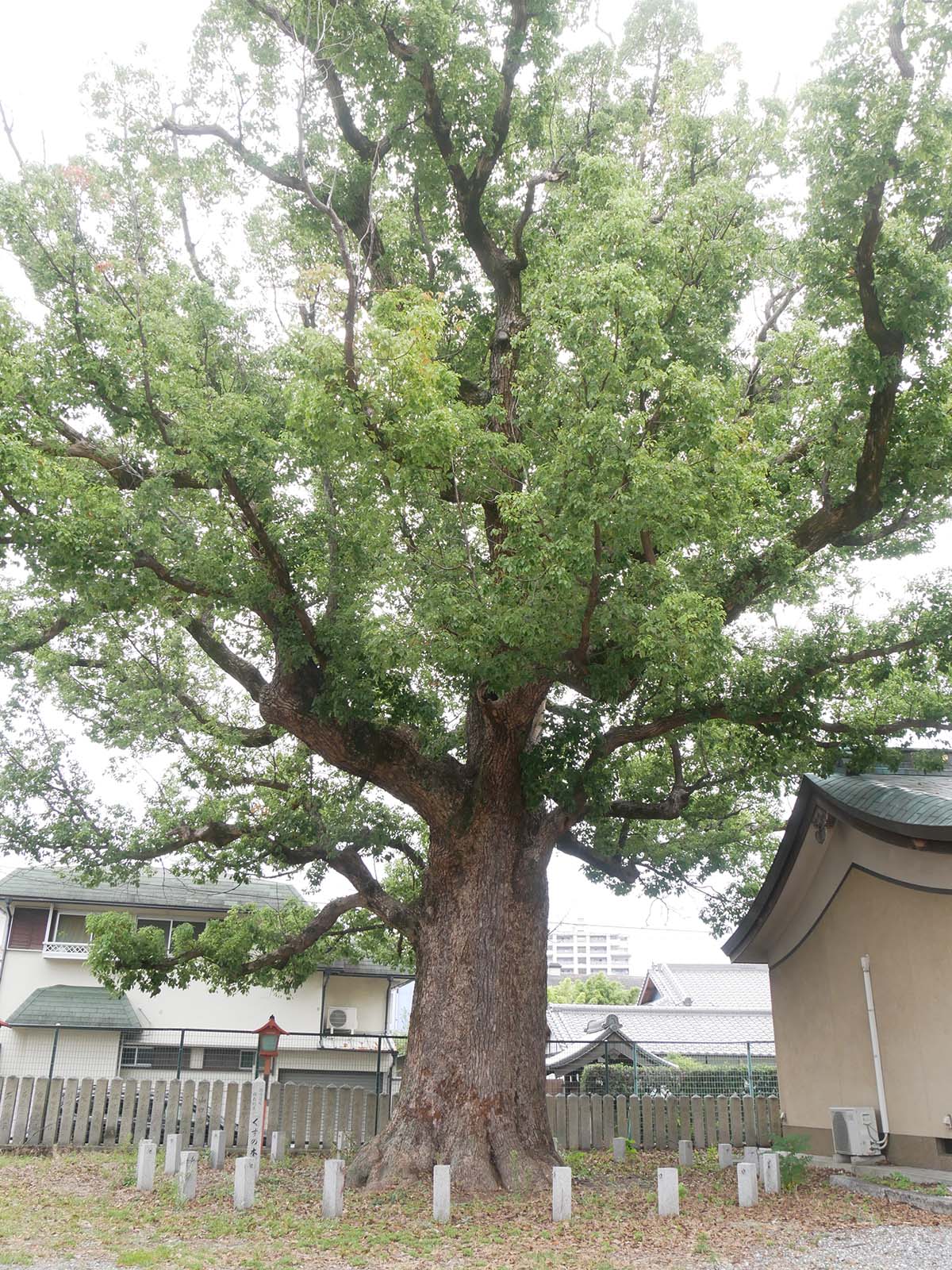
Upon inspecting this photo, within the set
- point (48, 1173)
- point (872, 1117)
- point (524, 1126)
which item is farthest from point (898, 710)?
point (48, 1173)

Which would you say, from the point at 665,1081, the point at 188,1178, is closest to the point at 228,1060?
the point at 665,1081

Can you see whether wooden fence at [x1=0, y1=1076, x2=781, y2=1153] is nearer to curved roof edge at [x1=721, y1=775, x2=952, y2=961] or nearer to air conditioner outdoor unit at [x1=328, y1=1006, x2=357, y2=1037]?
curved roof edge at [x1=721, y1=775, x2=952, y2=961]

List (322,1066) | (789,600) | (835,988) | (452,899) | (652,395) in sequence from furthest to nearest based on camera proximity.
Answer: (322,1066) → (789,600) → (835,988) → (452,899) → (652,395)

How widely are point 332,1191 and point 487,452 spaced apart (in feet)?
23.6

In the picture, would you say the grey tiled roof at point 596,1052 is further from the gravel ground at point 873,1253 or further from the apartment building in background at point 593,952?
the apartment building in background at point 593,952

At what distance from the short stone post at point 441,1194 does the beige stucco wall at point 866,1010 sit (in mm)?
5330

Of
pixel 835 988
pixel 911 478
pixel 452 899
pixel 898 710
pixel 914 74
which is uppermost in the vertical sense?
pixel 914 74

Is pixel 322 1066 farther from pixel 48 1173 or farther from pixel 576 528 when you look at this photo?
pixel 576 528

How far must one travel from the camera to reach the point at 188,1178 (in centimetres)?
881

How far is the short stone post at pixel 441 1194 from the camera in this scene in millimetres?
7934

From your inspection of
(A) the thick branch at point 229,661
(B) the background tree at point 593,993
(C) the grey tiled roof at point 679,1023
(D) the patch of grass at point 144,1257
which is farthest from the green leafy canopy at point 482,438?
(B) the background tree at point 593,993

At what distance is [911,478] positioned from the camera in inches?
381

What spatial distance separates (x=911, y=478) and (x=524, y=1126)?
807 centimetres

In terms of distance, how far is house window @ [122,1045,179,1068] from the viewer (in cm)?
2223
